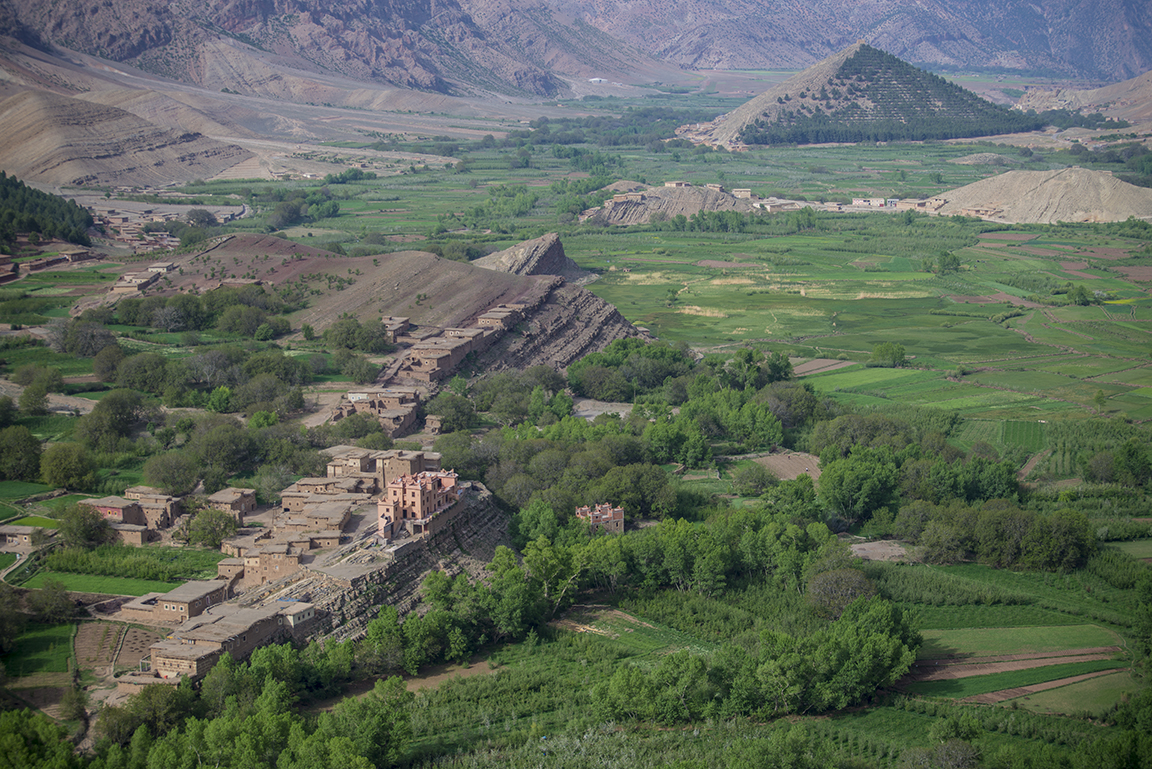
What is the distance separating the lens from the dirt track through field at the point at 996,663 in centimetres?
3634

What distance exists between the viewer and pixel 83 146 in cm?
12069

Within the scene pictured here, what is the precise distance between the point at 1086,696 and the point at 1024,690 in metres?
1.69

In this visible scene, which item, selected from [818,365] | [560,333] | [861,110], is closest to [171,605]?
[560,333]

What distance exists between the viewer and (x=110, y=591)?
3809cm

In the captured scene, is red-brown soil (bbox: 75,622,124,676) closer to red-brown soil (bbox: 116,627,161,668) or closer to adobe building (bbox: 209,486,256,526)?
red-brown soil (bbox: 116,627,161,668)

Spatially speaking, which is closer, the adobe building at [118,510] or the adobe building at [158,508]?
the adobe building at [118,510]

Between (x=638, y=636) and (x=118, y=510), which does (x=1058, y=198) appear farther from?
(x=118, y=510)

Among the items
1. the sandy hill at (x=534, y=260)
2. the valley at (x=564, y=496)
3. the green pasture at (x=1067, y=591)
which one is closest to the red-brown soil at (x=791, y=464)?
the valley at (x=564, y=496)

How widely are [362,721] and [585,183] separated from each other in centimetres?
11036

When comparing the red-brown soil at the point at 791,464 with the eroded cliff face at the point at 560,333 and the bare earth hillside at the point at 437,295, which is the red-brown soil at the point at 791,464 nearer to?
the eroded cliff face at the point at 560,333

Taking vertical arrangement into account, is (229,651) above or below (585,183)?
below

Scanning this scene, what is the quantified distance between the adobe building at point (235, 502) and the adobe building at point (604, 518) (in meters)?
12.4

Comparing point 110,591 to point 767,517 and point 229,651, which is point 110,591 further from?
point 767,517

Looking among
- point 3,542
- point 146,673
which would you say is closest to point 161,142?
point 3,542
